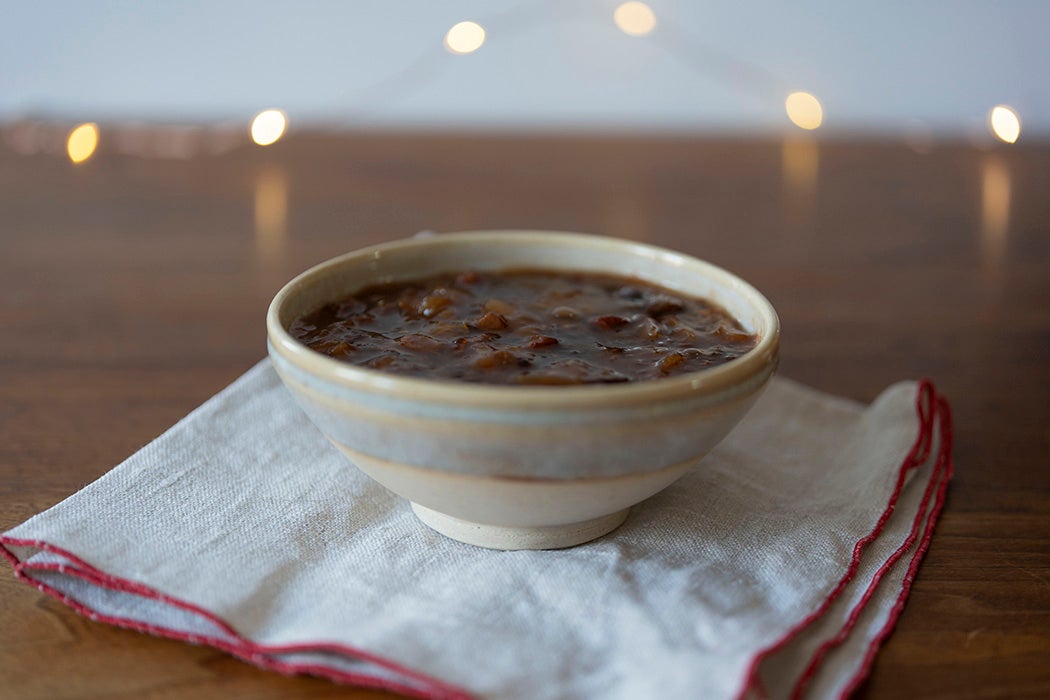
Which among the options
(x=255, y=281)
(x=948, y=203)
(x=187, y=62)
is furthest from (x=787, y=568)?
(x=187, y=62)

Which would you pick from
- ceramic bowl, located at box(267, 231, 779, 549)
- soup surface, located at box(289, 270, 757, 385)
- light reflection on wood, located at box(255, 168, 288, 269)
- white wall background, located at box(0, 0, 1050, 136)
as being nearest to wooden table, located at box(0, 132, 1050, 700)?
light reflection on wood, located at box(255, 168, 288, 269)

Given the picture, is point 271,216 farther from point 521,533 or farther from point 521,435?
point 521,435

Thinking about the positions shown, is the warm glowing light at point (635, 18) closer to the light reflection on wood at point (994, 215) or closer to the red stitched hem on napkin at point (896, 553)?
the light reflection on wood at point (994, 215)

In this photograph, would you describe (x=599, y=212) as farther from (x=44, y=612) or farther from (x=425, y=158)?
(x=44, y=612)

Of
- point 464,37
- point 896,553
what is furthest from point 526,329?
point 464,37

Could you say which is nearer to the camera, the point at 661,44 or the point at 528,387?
the point at 528,387

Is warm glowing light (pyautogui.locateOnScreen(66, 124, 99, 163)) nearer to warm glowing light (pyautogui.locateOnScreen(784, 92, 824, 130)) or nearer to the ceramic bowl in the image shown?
the ceramic bowl
